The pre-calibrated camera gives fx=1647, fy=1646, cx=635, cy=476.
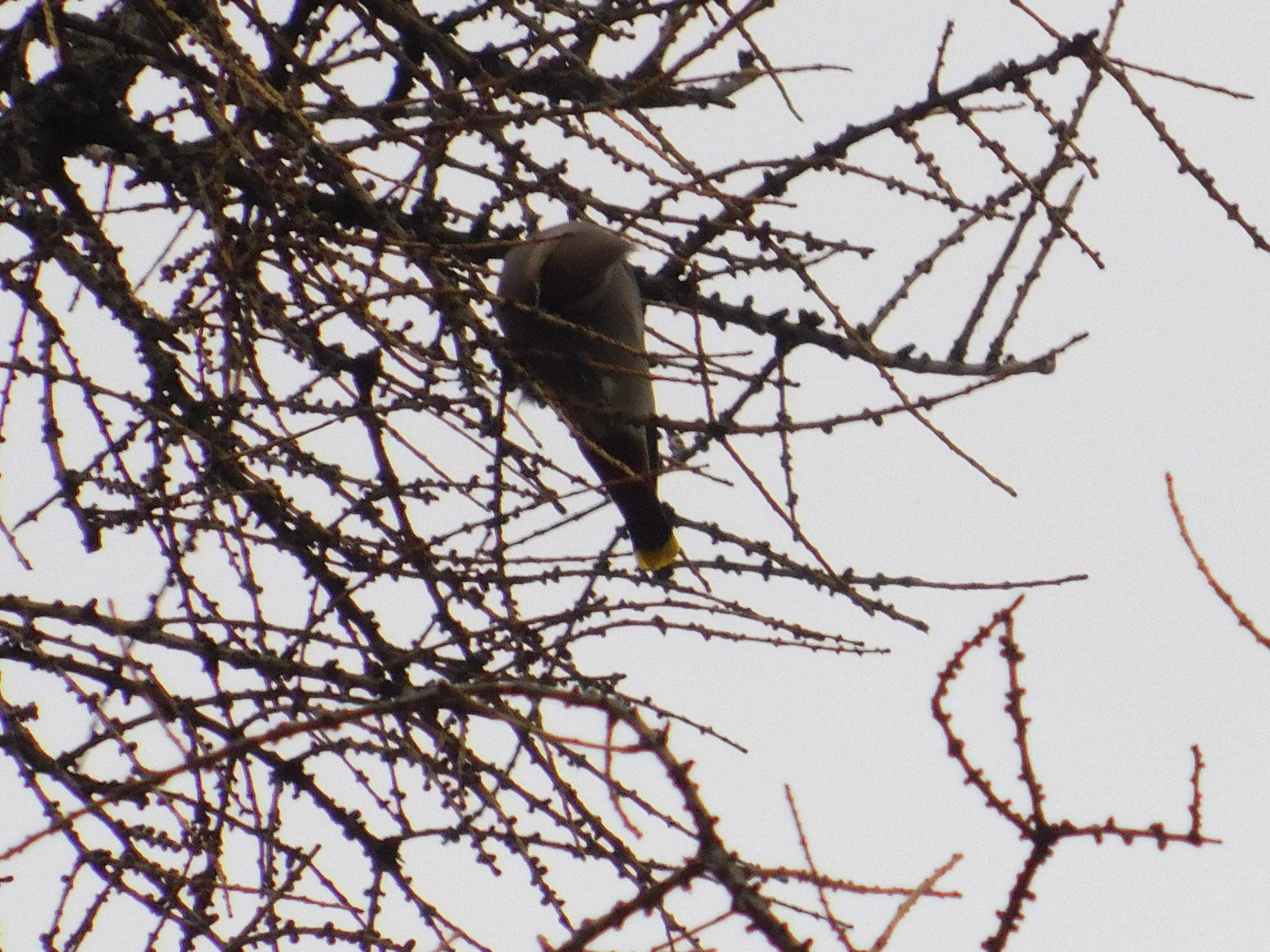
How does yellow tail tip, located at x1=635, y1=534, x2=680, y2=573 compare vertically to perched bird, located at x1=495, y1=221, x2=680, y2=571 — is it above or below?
below

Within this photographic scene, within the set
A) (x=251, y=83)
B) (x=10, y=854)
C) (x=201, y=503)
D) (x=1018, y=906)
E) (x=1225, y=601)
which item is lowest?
(x=1018, y=906)

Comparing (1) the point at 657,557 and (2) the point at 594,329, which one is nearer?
(2) the point at 594,329

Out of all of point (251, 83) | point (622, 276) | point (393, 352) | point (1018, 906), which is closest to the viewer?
point (1018, 906)

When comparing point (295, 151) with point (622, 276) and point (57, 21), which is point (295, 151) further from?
point (622, 276)

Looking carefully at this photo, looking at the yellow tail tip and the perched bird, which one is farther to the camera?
the yellow tail tip

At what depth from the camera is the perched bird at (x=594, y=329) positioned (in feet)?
12.0

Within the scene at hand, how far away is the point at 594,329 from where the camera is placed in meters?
3.64

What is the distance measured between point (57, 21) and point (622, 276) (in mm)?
1438

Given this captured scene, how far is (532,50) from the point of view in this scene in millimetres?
2982

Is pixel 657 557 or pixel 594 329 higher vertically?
pixel 594 329

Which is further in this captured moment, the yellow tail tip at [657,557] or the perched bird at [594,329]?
the yellow tail tip at [657,557]

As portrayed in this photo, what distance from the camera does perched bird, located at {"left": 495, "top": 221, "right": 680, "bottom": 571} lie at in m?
3.67

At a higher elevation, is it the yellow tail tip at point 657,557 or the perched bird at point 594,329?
the perched bird at point 594,329

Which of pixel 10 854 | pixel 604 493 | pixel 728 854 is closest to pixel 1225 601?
pixel 728 854
